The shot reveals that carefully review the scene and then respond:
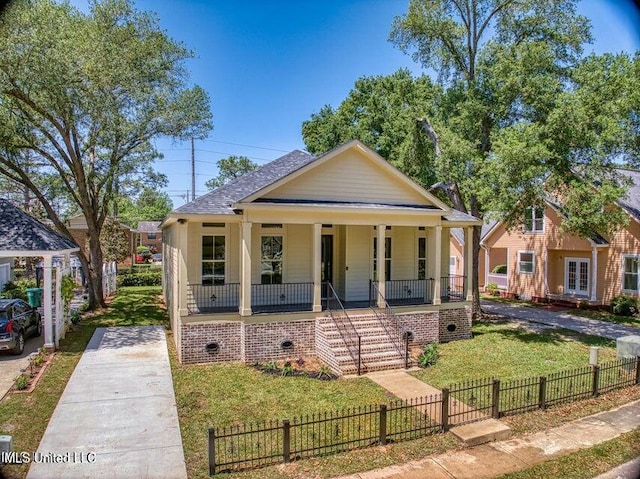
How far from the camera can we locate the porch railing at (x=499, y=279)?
29.1 m

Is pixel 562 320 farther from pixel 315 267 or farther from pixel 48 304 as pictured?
pixel 48 304

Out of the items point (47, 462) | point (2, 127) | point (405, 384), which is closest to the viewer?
point (47, 462)

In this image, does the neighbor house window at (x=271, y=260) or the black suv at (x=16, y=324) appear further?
the neighbor house window at (x=271, y=260)

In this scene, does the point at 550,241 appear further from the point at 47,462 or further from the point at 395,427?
the point at 47,462

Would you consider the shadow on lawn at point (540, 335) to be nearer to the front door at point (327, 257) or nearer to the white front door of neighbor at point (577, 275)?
the front door at point (327, 257)

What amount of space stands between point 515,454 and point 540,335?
10.6 m

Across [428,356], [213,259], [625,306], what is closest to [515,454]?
[428,356]

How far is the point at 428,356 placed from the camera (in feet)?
43.5

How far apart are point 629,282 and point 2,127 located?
2840 centimetres

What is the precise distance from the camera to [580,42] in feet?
61.0

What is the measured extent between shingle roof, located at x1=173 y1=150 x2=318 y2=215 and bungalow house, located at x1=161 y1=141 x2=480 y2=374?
0.20ft

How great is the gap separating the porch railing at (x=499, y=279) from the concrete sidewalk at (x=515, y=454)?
66.4 feet

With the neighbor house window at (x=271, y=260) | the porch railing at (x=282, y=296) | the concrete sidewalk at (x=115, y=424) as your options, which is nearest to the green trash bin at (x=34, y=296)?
the concrete sidewalk at (x=115, y=424)

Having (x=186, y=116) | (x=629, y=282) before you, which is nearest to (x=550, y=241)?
(x=629, y=282)
